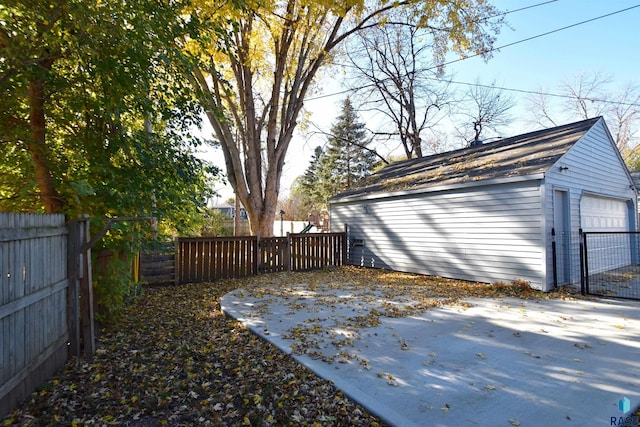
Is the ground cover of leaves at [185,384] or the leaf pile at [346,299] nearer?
the ground cover of leaves at [185,384]

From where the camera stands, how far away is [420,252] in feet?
30.3

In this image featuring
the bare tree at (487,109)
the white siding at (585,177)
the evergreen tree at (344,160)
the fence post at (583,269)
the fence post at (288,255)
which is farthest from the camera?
the evergreen tree at (344,160)

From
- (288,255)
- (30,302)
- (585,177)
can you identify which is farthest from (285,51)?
(30,302)

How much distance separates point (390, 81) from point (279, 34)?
11.6 metres

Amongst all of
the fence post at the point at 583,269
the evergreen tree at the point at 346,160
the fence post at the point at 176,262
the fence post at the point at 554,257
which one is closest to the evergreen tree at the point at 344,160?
the evergreen tree at the point at 346,160

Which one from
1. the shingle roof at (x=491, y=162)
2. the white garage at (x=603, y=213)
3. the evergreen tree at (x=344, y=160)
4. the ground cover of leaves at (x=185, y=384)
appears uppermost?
the evergreen tree at (x=344, y=160)

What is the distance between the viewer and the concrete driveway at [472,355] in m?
2.49

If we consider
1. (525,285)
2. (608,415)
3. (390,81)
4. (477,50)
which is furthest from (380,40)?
(608,415)

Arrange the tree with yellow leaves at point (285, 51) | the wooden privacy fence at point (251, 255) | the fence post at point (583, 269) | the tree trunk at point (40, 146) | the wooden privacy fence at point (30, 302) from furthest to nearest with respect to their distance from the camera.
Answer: the tree with yellow leaves at point (285, 51), the wooden privacy fence at point (251, 255), the fence post at point (583, 269), the tree trunk at point (40, 146), the wooden privacy fence at point (30, 302)

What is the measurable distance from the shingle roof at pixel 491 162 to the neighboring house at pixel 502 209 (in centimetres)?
4

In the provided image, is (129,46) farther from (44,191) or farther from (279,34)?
(279,34)

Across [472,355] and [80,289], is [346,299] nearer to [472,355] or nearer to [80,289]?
[472,355]

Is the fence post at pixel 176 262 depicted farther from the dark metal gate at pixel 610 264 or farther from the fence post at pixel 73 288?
the dark metal gate at pixel 610 264

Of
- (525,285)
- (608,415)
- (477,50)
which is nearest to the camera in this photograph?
(608,415)
